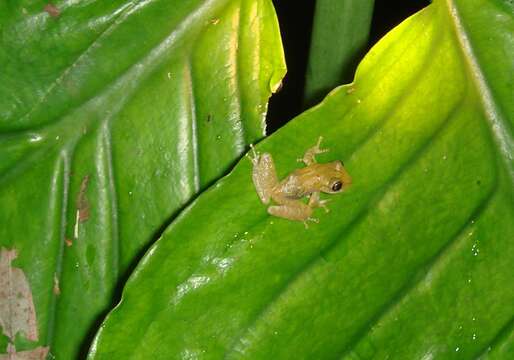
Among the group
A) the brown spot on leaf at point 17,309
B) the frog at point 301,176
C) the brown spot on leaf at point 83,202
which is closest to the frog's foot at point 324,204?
the frog at point 301,176

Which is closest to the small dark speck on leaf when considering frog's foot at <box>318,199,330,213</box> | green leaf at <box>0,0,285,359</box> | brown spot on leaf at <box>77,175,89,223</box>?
green leaf at <box>0,0,285,359</box>

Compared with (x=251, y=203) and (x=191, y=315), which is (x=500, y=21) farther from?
(x=191, y=315)

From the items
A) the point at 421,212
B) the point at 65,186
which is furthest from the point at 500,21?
the point at 65,186

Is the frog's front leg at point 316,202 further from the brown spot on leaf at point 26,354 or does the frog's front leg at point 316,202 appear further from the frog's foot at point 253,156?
the brown spot on leaf at point 26,354

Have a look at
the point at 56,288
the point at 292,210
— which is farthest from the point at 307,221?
the point at 56,288

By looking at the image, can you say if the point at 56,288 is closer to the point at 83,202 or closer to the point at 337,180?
the point at 83,202

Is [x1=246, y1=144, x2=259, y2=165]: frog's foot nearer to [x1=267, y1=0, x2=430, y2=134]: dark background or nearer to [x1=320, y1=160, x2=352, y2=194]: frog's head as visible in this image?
[x1=320, y1=160, x2=352, y2=194]: frog's head
